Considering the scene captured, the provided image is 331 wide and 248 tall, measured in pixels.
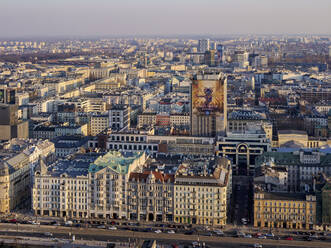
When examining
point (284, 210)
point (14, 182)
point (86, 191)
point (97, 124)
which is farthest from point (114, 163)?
point (97, 124)

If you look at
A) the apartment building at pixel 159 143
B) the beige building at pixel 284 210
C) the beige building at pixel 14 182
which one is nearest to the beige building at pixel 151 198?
the beige building at pixel 284 210

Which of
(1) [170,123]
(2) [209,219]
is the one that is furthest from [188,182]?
(1) [170,123]

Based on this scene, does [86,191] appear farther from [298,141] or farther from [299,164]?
[298,141]

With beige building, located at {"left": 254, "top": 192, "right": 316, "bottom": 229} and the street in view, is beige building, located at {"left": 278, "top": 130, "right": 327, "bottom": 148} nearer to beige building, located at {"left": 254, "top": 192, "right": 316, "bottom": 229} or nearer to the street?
beige building, located at {"left": 254, "top": 192, "right": 316, "bottom": 229}

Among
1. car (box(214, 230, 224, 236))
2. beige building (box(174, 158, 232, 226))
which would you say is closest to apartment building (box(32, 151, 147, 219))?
beige building (box(174, 158, 232, 226))

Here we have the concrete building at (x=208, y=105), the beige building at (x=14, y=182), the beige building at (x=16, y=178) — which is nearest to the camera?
the beige building at (x=14, y=182)

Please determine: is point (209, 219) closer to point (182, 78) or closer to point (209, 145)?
point (209, 145)

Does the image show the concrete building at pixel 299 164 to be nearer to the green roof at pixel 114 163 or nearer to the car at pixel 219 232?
the car at pixel 219 232
